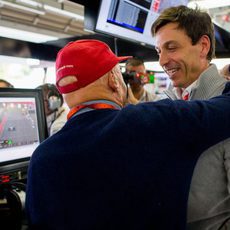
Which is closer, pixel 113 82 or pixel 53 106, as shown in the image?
pixel 113 82

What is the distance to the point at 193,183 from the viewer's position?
1.00 m

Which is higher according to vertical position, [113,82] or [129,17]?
[129,17]

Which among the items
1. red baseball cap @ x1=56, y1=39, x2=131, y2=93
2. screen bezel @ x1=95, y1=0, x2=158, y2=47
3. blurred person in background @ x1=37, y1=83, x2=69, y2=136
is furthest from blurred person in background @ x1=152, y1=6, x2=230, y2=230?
blurred person in background @ x1=37, y1=83, x2=69, y2=136

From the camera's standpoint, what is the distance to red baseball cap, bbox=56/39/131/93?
941 millimetres

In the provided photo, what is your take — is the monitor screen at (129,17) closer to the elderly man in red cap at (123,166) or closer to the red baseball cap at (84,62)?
the red baseball cap at (84,62)

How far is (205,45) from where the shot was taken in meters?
1.31

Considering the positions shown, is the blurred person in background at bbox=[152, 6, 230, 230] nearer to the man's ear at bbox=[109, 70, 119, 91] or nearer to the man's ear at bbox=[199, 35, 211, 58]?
the man's ear at bbox=[199, 35, 211, 58]

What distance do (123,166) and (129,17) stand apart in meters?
1.53

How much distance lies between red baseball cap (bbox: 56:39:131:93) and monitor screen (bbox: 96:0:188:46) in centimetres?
93

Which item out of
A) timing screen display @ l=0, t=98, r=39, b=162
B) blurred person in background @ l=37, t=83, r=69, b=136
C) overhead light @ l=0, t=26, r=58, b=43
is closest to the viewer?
timing screen display @ l=0, t=98, r=39, b=162

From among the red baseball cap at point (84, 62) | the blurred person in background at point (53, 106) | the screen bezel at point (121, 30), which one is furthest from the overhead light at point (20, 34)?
the red baseball cap at point (84, 62)

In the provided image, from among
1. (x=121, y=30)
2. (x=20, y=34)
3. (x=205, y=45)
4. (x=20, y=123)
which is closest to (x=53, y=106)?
(x=121, y=30)

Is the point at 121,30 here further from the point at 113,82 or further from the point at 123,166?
the point at 123,166

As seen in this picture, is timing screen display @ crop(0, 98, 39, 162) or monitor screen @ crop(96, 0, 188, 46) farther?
monitor screen @ crop(96, 0, 188, 46)
